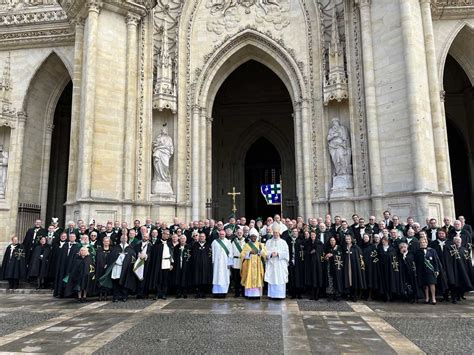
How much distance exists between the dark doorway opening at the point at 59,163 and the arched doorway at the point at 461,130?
17088mm

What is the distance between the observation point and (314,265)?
820cm

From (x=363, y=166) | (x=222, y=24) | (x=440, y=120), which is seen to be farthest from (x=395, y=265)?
(x=222, y=24)

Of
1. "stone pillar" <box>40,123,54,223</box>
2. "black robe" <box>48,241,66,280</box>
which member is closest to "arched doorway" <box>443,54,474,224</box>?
"black robe" <box>48,241,66,280</box>

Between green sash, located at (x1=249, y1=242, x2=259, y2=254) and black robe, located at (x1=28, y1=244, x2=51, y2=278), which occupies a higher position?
green sash, located at (x1=249, y1=242, x2=259, y2=254)

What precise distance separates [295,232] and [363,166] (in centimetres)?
416

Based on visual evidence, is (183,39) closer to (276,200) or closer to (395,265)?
(276,200)

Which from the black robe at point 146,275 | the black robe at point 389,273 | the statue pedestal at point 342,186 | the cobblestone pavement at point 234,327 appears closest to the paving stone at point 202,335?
the cobblestone pavement at point 234,327

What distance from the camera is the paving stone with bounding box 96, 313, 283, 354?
15.0ft

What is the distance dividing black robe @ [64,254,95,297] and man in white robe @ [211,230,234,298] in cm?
253

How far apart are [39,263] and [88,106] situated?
482 cm

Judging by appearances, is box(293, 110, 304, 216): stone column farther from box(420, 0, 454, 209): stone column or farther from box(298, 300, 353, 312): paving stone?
box(298, 300, 353, 312): paving stone

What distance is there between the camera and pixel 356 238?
9008 millimetres

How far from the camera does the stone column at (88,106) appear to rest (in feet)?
38.2

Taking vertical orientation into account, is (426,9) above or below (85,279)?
above
